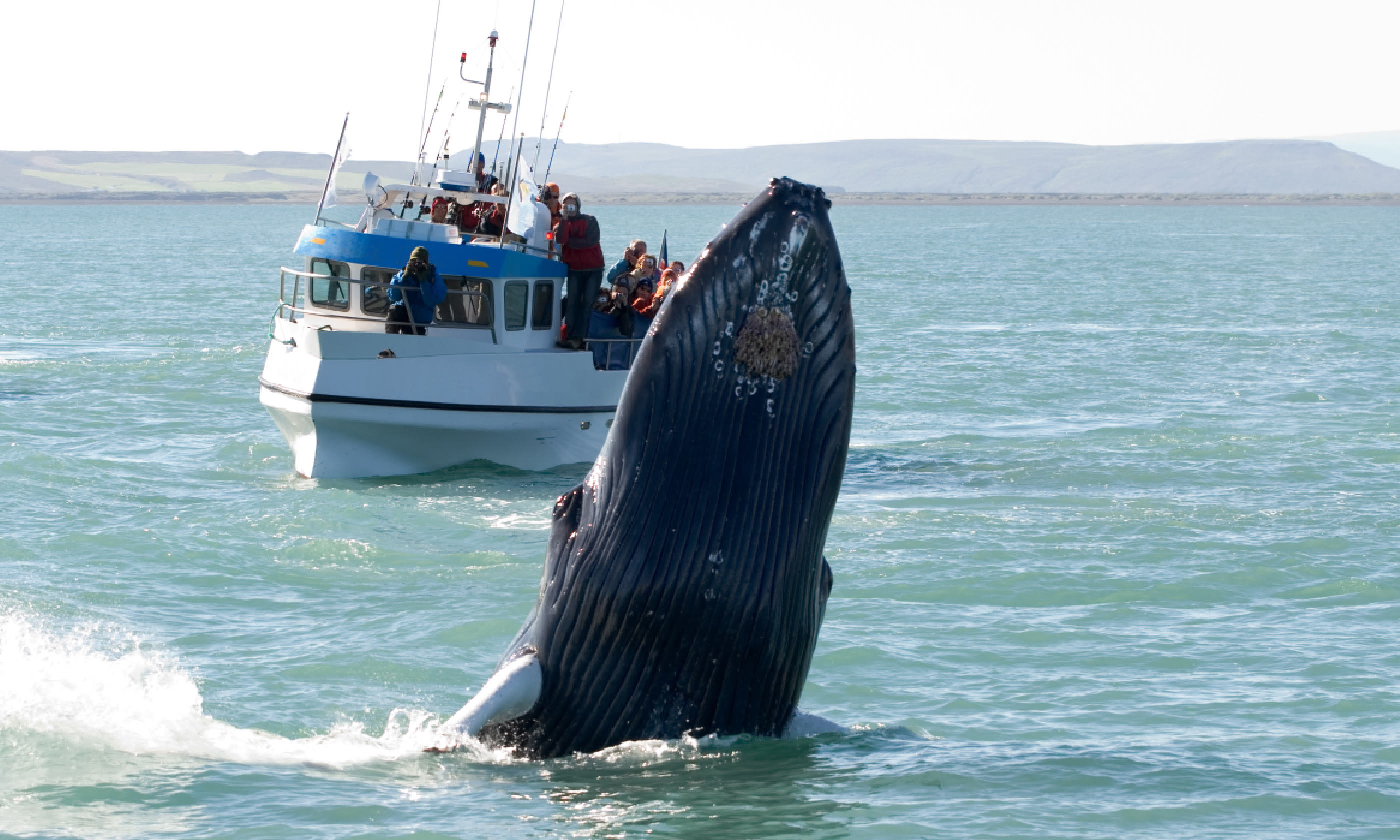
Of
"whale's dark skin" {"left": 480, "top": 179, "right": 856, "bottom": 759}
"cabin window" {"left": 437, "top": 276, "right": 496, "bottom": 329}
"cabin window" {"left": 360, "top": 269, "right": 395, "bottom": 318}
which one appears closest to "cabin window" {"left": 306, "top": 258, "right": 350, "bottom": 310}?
"cabin window" {"left": 360, "top": 269, "right": 395, "bottom": 318}

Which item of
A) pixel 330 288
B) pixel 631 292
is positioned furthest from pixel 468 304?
pixel 631 292

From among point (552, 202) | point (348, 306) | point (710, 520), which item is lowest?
point (348, 306)

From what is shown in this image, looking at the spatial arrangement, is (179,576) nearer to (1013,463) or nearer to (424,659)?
(424,659)

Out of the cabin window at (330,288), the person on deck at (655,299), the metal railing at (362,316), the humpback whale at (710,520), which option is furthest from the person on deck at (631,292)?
the humpback whale at (710,520)

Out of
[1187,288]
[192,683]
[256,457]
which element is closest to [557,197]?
[256,457]

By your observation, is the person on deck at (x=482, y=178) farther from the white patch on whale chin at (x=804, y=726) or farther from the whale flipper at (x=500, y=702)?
the whale flipper at (x=500, y=702)

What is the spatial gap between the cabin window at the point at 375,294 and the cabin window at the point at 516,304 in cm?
156

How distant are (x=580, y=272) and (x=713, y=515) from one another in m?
15.4

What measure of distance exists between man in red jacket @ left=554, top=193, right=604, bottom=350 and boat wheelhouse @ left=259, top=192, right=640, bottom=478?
0.20 metres

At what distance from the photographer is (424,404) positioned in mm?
20438

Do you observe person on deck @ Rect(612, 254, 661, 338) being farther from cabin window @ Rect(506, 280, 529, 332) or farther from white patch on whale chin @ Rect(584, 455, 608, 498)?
white patch on whale chin @ Rect(584, 455, 608, 498)

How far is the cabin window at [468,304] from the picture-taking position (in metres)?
21.3

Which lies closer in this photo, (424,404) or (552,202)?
(424,404)

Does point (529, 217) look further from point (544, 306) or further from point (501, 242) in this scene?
point (544, 306)
